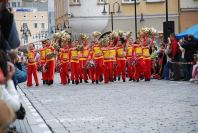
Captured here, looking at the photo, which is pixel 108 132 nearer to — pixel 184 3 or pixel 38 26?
pixel 184 3

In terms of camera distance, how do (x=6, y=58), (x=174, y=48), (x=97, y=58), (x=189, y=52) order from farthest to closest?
(x=97, y=58) → (x=174, y=48) → (x=189, y=52) → (x=6, y=58)

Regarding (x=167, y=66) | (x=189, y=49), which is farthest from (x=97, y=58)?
(x=189, y=49)

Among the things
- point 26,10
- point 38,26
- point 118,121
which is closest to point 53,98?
point 118,121

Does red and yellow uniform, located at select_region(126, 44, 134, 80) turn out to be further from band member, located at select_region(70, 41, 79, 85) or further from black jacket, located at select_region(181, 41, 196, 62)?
black jacket, located at select_region(181, 41, 196, 62)

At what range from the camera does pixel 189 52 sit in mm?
25797

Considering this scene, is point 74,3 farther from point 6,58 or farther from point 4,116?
point 4,116

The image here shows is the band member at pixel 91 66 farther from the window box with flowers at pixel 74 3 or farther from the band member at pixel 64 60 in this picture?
the window box with flowers at pixel 74 3

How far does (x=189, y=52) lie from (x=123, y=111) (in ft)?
39.1

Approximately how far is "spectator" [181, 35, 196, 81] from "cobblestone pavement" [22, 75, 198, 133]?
180 inches

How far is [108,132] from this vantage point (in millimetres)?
10992

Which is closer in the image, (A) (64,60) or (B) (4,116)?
(B) (4,116)

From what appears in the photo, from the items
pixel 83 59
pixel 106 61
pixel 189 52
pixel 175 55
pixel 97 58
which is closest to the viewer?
pixel 189 52

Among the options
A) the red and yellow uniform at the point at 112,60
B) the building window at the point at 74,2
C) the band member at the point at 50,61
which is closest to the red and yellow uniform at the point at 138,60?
the red and yellow uniform at the point at 112,60

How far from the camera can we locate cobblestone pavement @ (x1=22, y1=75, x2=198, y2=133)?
1152 cm
